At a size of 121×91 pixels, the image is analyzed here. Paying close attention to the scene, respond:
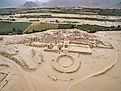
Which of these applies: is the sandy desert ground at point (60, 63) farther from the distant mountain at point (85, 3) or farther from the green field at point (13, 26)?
the distant mountain at point (85, 3)

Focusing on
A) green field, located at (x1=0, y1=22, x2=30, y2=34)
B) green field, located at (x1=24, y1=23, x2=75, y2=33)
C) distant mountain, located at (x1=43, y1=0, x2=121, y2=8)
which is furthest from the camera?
distant mountain, located at (x1=43, y1=0, x2=121, y2=8)

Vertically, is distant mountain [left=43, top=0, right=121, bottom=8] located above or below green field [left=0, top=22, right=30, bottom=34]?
above

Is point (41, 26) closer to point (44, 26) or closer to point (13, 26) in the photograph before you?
point (44, 26)

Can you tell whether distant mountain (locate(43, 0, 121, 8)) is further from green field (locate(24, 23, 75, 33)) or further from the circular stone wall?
the circular stone wall

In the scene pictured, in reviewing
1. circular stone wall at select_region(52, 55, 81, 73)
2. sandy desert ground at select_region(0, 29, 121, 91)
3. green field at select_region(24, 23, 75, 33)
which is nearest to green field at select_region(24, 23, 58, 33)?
green field at select_region(24, 23, 75, 33)

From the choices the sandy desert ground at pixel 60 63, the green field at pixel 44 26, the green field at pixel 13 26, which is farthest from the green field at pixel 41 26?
the sandy desert ground at pixel 60 63

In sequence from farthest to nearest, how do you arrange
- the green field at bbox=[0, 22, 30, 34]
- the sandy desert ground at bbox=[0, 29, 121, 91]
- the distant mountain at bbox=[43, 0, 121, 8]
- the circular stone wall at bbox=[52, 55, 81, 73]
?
the distant mountain at bbox=[43, 0, 121, 8], the green field at bbox=[0, 22, 30, 34], the circular stone wall at bbox=[52, 55, 81, 73], the sandy desert ground at bbox=[0, 29, 121, 91]

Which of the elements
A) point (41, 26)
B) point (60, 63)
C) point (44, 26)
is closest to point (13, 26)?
point (41, 26)
